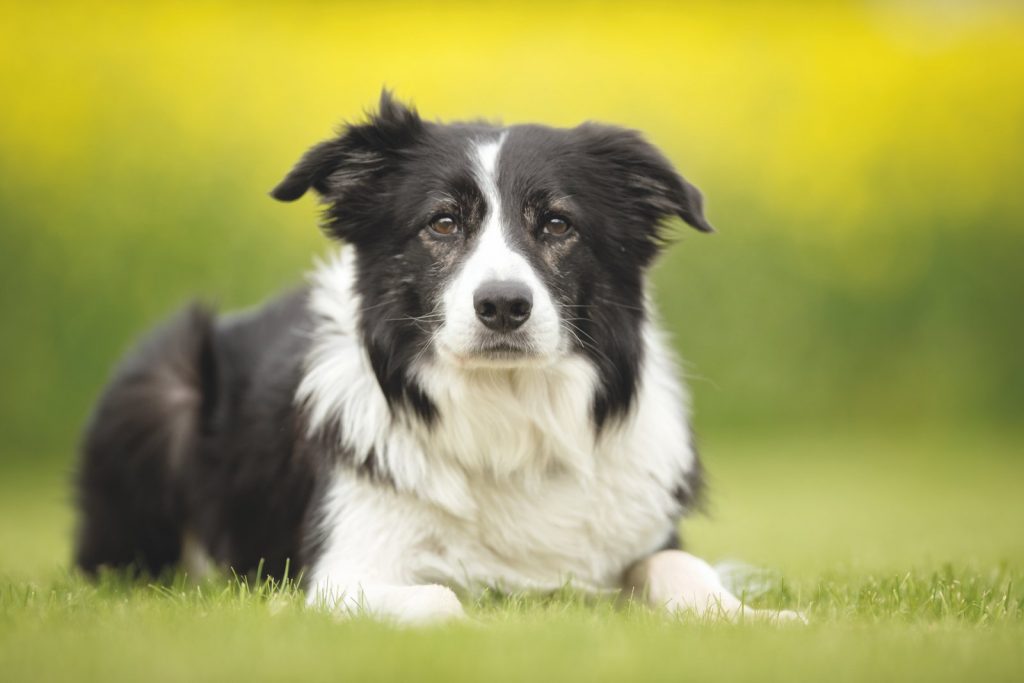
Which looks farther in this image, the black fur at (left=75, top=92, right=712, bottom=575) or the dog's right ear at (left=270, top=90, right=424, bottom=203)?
the dog's right ear at (left=270, top=90, right=424, bottom=203)

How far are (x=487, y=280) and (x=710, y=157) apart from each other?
849 centimetres

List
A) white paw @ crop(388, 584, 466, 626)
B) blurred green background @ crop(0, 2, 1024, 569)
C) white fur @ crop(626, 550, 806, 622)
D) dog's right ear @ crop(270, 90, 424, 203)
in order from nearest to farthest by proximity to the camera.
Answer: white paw @ crop(388, 584, 466, 626) < white fur @ crop(626, 550, 806, 622) < dog's right ear @ crop(270, 90, 424, 203) < blurred green background @ crop(0, 2, 1024, 569)

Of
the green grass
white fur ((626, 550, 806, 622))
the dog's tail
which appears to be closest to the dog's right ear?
the dog's tail

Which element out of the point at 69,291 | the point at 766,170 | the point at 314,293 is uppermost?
the point at 766,170

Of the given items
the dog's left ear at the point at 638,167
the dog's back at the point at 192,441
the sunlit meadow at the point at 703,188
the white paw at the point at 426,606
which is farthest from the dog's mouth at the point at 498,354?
the sunlit meadow at the point at 703,188

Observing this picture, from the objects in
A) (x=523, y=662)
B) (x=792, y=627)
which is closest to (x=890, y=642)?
(x=792, y=627)

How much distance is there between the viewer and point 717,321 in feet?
39.0

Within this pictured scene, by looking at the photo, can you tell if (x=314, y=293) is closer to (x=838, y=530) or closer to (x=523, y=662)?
(x=523, y=662)

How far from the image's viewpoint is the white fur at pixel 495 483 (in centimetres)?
423

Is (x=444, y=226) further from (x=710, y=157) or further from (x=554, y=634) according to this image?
(x=710, y=157)

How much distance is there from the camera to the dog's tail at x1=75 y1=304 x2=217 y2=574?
18.0ft

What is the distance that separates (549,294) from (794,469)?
21.6ft

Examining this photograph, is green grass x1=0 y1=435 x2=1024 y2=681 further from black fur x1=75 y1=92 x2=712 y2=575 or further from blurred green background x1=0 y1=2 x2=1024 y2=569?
blurred green background x1=0 y1=2 x2=1024 y2=569

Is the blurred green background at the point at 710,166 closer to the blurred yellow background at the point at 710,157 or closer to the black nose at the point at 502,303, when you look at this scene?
the blurred yellow background at the point at 710,157
